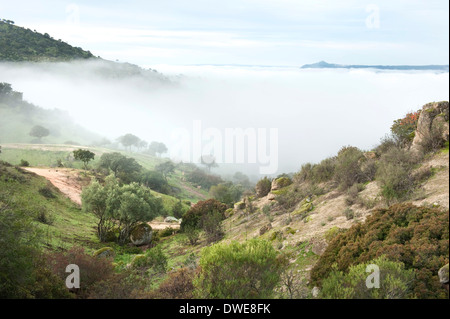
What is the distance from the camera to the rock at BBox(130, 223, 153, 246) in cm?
3206

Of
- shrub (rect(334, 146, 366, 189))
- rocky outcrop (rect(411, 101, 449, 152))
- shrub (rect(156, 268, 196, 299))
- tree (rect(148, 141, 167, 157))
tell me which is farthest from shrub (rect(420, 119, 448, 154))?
tree (rect(148, 141, 167, 157))

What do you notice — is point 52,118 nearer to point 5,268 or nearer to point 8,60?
point 8,60

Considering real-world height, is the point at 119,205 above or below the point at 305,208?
below

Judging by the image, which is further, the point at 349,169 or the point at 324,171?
the point at 324,171

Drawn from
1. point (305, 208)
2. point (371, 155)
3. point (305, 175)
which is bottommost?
point (305, 208)

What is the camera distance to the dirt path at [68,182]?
43.3m

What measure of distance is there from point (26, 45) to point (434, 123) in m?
173

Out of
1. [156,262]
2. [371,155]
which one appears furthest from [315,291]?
[371,155]

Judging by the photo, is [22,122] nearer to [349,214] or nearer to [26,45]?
[26,45]

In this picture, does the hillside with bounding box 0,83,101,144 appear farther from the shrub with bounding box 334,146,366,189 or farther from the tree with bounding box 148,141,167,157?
the shrub with bounding box 334,146,366,189

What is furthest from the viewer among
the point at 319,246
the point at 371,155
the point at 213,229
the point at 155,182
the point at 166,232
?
the point at 155,182

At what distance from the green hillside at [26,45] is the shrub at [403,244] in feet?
537

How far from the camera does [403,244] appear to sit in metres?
11.8

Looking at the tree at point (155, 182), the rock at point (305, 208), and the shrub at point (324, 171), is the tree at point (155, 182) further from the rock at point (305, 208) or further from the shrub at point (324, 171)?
the rock at point (305, 208)
